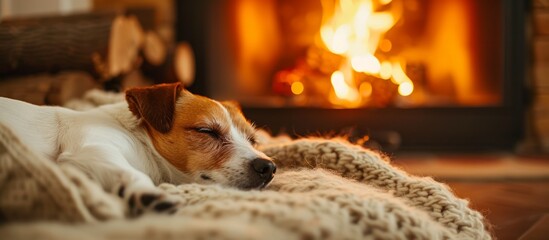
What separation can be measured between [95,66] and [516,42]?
102 inches

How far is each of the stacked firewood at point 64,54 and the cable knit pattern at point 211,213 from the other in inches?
56.8

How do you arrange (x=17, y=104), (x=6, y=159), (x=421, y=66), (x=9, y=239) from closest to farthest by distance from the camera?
(x=9, y=239), (x=6, y=159), (x=17, y=104), (x=421, y=66)

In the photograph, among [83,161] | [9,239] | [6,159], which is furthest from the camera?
[83,161]

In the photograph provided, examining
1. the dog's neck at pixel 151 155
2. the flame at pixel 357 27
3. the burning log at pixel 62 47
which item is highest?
the flame at pixel 357 27

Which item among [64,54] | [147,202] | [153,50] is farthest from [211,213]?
[153,50]

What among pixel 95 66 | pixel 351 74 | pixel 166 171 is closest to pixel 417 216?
pixel 166 171

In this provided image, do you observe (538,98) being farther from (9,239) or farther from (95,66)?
(9,239)

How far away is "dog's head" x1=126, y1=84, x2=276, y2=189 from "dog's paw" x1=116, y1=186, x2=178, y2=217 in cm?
38

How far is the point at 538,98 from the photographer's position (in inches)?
142

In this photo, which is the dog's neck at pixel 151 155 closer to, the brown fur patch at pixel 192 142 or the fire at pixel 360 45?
the brown fur patch at pixel 192 142

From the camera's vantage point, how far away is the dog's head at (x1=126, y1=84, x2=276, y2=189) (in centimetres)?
147

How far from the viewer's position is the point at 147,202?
1.07 meters

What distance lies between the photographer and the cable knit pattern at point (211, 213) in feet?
2.96

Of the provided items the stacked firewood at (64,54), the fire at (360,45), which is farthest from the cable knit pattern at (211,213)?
the fire at (360,45)
